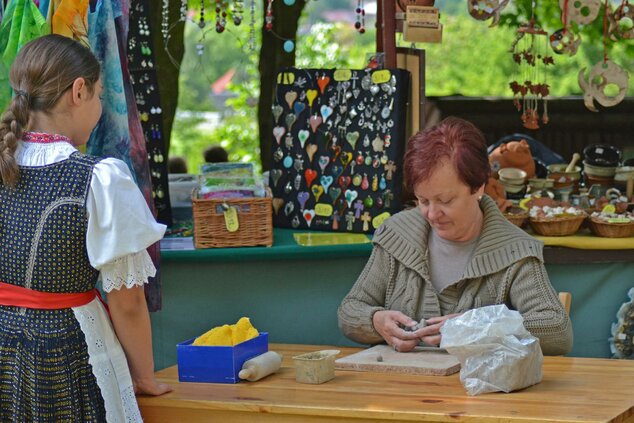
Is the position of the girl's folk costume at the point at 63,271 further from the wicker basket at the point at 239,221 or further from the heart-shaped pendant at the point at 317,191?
the heart-shaped pendant at the point at 317,191

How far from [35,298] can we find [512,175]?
2665 millimetres

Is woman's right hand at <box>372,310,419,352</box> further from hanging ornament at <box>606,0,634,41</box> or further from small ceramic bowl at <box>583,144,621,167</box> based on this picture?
hanging ornament at <box>606,0,634,41</box>

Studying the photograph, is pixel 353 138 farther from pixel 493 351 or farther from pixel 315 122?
pixel 493 351

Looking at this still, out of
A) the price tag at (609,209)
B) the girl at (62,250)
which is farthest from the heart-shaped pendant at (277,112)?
the girl at (62,250)

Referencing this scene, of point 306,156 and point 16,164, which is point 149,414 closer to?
point 16,164

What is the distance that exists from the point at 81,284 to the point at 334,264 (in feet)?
5.42

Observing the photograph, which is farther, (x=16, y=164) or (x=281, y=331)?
(x=281, y=331)

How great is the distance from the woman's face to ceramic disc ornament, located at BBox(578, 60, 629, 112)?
5.57 ft

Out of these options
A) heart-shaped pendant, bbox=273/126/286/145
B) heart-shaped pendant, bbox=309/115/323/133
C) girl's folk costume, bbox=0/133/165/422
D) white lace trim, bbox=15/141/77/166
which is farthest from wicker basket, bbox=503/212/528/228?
white lace trim, bbox=15/141/77/166

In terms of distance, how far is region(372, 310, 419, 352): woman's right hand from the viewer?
300 cm

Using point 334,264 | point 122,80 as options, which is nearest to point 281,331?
point 334,264


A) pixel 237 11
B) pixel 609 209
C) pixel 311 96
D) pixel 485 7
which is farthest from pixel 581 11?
pixel 237 11

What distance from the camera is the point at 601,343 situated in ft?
13.5

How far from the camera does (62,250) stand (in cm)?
244
